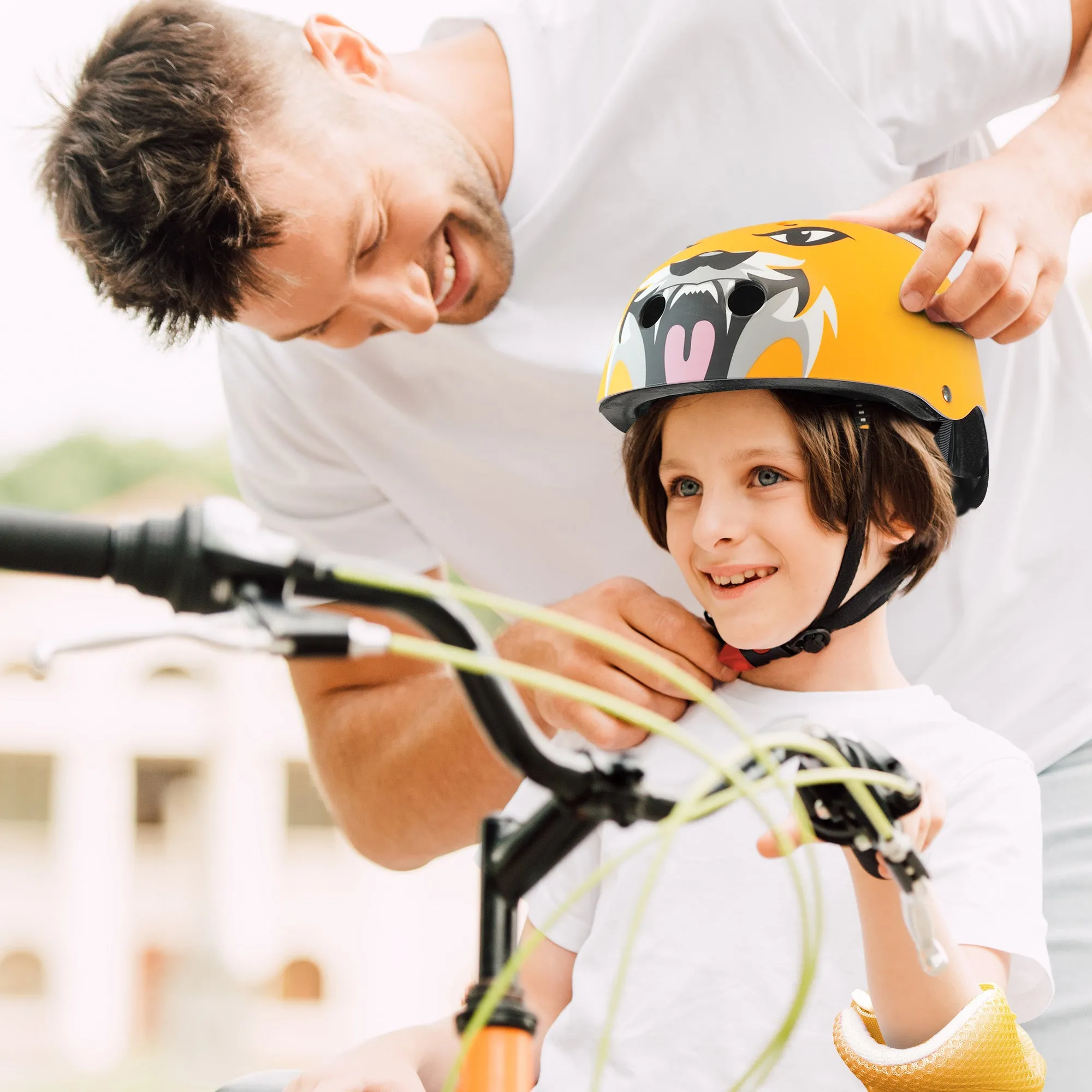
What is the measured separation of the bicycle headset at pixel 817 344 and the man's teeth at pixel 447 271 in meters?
0.53

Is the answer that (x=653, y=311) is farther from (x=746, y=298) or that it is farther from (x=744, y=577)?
(x=744, y=577)

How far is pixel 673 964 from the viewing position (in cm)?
208

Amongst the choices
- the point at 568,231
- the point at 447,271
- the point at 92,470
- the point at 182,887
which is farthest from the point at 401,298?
the point at 182,887

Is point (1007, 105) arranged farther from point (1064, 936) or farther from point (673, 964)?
point (673, 964)

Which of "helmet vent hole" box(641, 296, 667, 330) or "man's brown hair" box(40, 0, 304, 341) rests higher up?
"man's brown hair" box(40, 0, 304, 341)

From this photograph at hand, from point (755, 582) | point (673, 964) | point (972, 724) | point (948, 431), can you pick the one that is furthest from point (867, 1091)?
point (948, 431)

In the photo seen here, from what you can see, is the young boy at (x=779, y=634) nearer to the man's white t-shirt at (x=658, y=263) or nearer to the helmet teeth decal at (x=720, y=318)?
the helmet teeth decal at (x=720, y=318)

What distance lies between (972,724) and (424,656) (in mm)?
1402

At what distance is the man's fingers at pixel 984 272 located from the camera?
2041mm

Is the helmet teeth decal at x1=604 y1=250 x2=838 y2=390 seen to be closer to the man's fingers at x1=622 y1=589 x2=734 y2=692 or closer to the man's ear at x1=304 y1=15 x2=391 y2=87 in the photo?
the man's fingers at x1=622 y1=589 x2=734 y2=692

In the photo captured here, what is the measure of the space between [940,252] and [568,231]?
2.75ft

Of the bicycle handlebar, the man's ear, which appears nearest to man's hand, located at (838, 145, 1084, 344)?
the man's ear

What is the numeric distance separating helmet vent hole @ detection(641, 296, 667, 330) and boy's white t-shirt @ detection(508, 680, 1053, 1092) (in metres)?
0.63

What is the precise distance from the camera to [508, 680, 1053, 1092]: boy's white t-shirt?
193 cm
